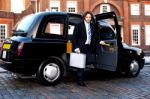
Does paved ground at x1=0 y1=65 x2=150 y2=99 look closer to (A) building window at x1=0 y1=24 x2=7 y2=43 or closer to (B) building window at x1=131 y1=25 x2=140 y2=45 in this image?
(A) building window at x1=0 y1=24 x2=7 y2=43

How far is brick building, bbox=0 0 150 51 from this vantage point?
133 feet

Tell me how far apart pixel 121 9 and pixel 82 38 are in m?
34.2

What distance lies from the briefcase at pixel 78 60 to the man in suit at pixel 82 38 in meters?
Answer: 0.13

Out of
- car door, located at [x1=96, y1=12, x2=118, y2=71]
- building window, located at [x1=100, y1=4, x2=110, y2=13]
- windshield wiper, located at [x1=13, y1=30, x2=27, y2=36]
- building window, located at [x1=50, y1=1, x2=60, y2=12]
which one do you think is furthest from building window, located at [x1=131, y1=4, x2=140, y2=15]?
windshield wiper, located at [x1=13, y1=30, x2=27, y2=36]

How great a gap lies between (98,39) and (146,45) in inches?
1373

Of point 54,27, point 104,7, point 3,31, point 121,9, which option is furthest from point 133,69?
point 121,9

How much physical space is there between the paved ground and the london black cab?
41cm

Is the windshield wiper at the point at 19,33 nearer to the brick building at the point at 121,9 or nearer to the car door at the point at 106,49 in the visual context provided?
the car door at the point at 106,49

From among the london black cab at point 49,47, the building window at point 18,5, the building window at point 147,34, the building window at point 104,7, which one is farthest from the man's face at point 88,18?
the building window at point 18,5

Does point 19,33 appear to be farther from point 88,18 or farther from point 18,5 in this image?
point 18,5

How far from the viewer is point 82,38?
358 inches

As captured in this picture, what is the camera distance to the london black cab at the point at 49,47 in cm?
866

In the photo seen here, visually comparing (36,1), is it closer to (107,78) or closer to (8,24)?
(8,24)

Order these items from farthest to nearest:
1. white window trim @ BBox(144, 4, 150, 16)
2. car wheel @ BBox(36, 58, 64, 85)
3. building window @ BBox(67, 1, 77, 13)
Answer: white window trim @ BBox(144, 4, 150, 16)
building window @ BBox(67, 1, 77, 13)
car wheel @ BBox(36, 58, 64, 85)
